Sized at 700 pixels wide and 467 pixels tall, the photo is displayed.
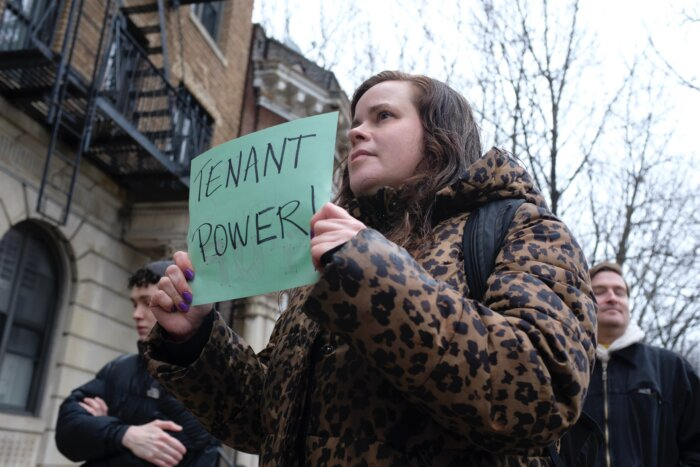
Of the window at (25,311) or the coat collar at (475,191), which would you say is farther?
the window at (25,311)

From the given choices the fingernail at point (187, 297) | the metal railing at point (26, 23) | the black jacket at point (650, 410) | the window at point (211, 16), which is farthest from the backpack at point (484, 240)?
the window at point (211, 16)

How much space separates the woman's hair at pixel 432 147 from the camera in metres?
1.71

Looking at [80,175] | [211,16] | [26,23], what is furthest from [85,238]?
[211,16]

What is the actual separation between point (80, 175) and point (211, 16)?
566 centimetres

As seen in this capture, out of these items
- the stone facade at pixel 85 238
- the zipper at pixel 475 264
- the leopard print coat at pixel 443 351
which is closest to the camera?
the leopard print coat at pixel 443 351

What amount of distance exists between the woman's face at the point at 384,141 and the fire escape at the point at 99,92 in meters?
6.73

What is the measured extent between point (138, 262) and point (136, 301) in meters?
7.89

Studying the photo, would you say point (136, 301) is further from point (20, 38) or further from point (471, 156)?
point (20, 38)

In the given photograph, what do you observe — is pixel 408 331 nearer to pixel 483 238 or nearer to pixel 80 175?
pixel 483 238

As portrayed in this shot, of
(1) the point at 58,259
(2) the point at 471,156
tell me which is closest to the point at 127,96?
(1) the point at 58,259

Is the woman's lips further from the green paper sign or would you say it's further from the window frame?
the window frame

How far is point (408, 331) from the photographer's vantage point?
1.25m

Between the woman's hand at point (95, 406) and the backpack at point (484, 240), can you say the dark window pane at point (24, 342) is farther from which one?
the backpack at point (484, 240)

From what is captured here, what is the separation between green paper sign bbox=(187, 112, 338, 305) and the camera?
158 cm
